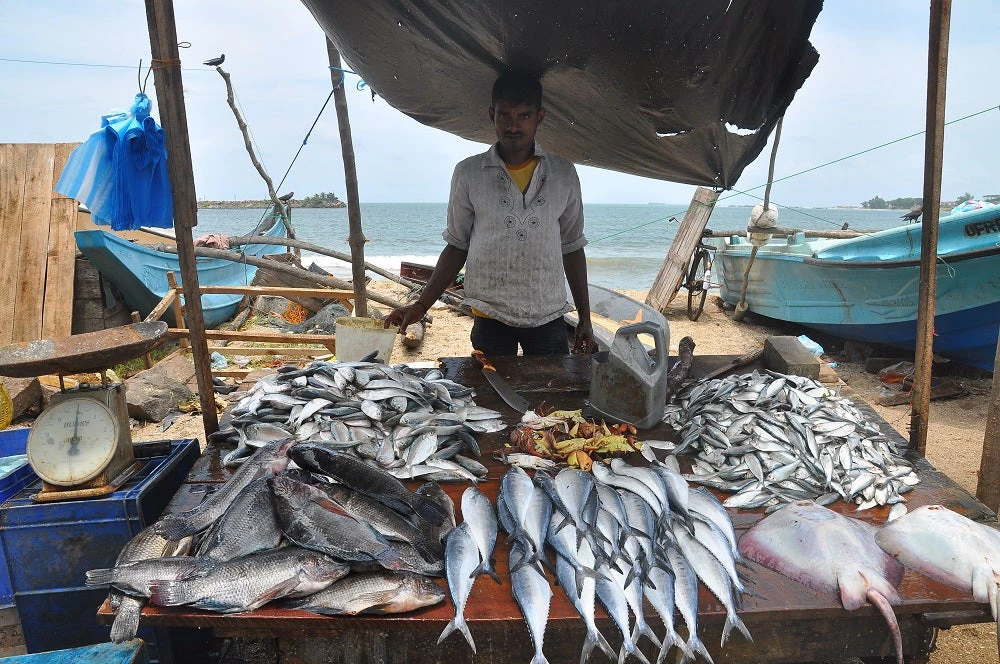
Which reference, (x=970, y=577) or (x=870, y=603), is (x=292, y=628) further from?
(x=970, y=577)

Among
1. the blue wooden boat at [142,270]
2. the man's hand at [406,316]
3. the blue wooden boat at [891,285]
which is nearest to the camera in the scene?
the man's hand at [406,316]

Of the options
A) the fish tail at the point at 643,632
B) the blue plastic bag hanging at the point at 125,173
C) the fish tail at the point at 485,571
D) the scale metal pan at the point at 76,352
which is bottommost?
the fish tail at the point at 643,632

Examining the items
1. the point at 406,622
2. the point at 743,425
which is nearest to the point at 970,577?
the point at 743,425

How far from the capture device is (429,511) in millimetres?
2119

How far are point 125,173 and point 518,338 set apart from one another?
2.51 m

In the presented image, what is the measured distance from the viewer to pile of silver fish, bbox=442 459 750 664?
1.74 meters

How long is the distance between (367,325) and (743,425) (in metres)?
2.35

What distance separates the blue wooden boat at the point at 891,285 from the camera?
6.82 m

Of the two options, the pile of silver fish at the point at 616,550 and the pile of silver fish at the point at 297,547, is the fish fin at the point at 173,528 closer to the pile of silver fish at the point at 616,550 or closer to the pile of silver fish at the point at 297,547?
the pile of silver fish at the point at 297,547

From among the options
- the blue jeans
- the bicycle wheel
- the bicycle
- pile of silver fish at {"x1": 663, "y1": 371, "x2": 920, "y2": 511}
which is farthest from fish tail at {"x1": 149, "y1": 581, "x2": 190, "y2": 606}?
the bicycle wheel

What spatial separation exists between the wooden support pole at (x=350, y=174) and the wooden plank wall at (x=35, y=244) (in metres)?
4.72

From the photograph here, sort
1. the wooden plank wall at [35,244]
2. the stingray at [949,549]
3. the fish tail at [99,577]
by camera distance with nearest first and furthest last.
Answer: the fish tail at [99,577] → the stingray at [949,549] → the wooden plank wall at [35,244]

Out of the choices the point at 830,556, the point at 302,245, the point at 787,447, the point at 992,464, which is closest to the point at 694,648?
the point at 830,556

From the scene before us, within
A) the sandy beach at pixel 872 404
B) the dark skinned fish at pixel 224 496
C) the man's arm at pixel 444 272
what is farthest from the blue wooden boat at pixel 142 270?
the dark skinned fish at pixel 224 496
